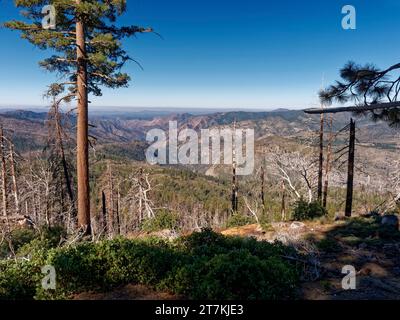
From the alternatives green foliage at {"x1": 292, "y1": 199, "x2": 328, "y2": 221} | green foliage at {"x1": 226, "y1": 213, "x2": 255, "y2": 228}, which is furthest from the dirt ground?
green foliage at {"x1": 226, "y1": 213, "x2": 255, "y2": 228}

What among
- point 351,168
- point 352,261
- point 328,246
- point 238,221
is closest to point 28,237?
point 328,246

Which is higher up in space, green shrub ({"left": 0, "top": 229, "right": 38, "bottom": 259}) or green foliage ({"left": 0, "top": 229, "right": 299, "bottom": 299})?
green foliage ({"left": 0, "top": 229, "right": 299, "bottom": 299})

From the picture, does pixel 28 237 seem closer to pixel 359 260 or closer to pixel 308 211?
pixel 359 260

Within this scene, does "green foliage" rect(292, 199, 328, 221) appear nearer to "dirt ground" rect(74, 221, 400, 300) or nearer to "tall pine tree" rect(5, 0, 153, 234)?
"dirt ground" rect(74, 221, 400, 300)

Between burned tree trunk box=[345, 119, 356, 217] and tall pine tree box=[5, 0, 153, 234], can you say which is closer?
tall pine tree box=[5, 0, 153, 234]

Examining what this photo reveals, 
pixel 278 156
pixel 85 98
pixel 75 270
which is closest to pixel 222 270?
pixel 75 270
